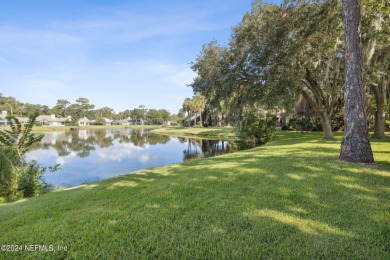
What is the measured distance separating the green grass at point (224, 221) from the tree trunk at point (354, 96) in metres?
1.12

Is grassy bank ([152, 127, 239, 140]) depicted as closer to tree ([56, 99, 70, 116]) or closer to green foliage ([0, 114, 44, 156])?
green foliage ([0, 114, 44, 156])

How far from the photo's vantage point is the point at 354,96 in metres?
6.09

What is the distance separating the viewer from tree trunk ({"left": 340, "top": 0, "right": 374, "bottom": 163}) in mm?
6008

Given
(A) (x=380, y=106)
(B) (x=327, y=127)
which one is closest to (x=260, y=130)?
(B) (x=327, y=127)

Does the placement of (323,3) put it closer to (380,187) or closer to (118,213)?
(380,187)

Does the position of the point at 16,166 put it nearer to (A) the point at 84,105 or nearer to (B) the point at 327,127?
(B) the point at 327,127

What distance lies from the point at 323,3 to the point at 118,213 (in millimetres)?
14109

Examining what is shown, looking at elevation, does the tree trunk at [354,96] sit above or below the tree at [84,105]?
below

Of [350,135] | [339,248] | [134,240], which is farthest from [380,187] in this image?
[134,240]

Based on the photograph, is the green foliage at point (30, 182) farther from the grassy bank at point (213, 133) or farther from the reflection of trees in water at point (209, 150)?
the grassy bank at point (213, 133)

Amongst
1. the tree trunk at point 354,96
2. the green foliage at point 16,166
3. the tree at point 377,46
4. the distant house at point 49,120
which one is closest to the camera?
the tree trunk at point 354,96

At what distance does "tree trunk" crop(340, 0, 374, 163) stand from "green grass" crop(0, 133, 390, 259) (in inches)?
44.3

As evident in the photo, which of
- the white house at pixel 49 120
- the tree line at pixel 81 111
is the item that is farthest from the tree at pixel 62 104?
the white house at pixel 49 120

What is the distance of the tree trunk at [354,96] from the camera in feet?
19.7
